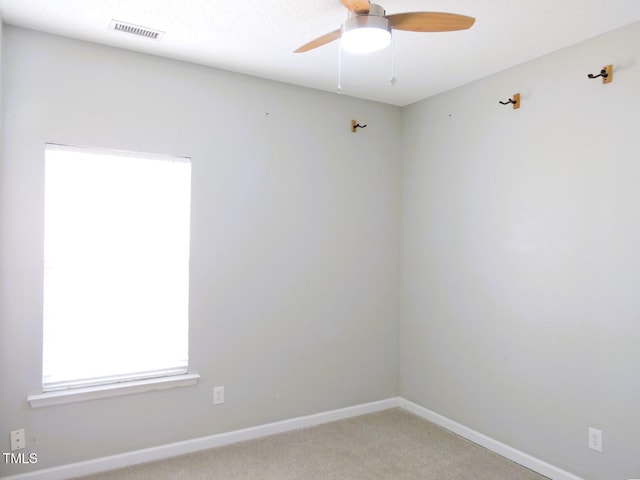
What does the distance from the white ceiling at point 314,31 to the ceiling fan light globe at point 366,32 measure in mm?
416

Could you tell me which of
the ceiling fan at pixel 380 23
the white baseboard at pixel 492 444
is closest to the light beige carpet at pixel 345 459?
the white baseboard at pixel 492 444

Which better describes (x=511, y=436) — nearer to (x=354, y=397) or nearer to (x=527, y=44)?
(x=354, y=397)

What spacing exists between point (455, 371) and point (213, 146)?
2477 millimetres

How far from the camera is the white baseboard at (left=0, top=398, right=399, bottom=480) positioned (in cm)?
274

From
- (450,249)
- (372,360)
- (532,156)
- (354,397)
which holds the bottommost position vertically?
(354,397)

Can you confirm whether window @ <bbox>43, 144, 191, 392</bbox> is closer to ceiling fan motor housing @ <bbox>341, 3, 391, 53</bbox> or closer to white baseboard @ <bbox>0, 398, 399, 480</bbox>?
white baseboard @ <bbox>0, 398, 399, 480</bbox>

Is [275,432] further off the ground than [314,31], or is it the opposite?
[314,31]

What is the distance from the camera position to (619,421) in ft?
8.32

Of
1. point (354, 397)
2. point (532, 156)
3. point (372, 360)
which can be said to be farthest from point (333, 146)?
point (354, 397)

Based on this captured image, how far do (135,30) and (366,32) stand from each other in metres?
1.50

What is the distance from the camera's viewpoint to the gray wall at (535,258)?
2549 mm

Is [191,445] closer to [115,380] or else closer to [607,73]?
[115,380]

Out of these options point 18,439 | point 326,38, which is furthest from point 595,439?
point 18,439

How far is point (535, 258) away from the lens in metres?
3.01
